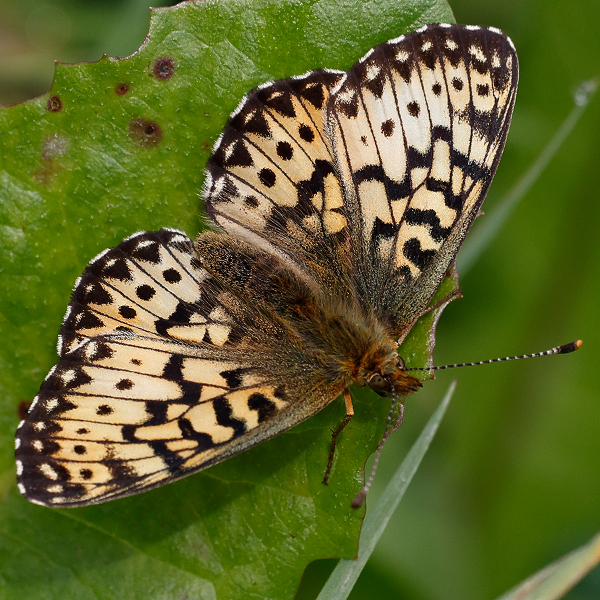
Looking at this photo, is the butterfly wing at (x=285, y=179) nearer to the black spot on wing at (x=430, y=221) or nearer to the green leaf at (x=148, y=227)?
the green leaf at (x=148, y=227)

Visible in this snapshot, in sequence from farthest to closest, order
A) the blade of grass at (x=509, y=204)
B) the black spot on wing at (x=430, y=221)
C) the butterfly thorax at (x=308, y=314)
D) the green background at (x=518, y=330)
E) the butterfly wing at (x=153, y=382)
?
the green background at (x=518, y=330) < the blade of grass at (x=509, y=204) < the black spot on wing at (x=430, y=221) < the butterfly thorax at (x=308, y=314) < the butterfly wing at (x=153, y=382)

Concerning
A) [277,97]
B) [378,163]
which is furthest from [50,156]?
[378,163]

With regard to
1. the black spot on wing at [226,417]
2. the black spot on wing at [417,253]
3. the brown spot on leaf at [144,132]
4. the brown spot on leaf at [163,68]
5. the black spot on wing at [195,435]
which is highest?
the brown spot on leaf at [163,68]

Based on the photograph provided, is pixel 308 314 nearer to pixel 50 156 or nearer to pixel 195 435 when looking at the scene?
pixel 195 435

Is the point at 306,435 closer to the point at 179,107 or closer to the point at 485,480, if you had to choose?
the point at 179,107

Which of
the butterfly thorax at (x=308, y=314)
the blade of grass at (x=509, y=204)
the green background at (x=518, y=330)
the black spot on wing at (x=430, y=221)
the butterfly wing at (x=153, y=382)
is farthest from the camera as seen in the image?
the green background at (x=518, y=330)

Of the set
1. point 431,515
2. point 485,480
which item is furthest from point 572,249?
point 431,515

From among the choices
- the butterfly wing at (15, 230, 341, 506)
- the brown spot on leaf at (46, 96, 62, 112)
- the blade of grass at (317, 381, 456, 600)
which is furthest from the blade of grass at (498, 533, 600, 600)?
the brown spot on leaf at (46, 96, 62, 112)

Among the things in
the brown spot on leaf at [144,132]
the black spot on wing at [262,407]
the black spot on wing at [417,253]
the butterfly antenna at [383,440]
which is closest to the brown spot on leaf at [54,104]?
the brown spot on leaf at [144,132]
